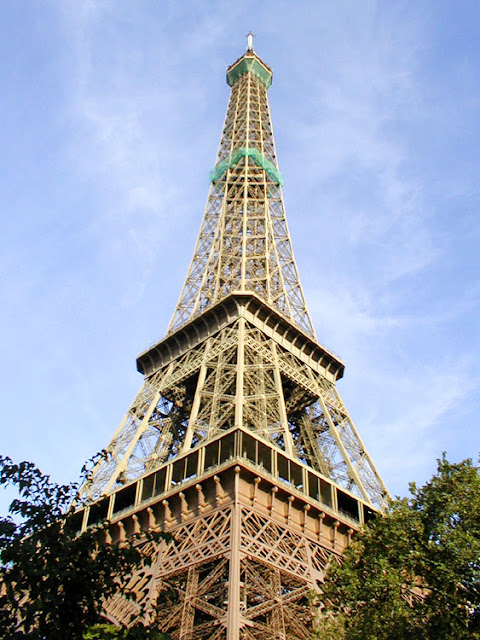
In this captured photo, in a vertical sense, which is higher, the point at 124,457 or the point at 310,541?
the point at 124,457

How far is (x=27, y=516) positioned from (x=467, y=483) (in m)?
12.5

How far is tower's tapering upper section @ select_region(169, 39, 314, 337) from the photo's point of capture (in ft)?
145

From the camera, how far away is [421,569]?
18.6 meters

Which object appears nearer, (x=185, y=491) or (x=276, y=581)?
(x=276, y=581)

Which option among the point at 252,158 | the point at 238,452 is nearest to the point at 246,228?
the point at 252,158

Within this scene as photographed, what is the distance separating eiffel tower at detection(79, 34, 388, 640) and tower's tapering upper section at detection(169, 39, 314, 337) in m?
0.15

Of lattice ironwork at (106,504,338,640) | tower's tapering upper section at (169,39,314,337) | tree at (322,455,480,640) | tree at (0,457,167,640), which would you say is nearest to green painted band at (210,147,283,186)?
tower's tapering upper section at (169,39,314,337)

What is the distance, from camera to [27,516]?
1235 centimetres

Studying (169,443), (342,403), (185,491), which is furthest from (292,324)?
(185,491)

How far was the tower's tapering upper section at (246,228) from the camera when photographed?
44.1 meters

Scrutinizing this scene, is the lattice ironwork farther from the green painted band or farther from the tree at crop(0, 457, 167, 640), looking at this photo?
the green painted band

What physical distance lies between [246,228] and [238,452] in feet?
82.1

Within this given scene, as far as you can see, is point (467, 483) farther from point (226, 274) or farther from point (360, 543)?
point (226, 274)

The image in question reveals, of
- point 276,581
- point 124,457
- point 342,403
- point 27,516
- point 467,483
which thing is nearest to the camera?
point 27,516
